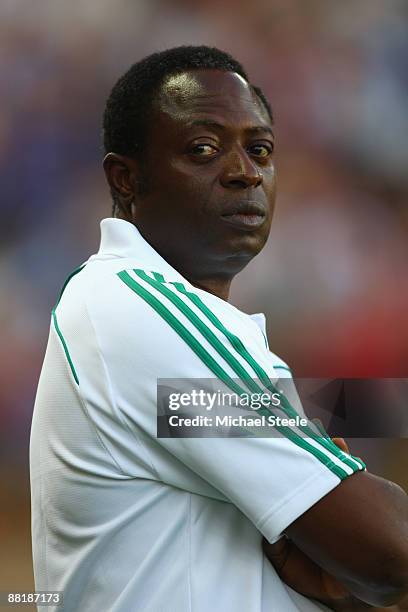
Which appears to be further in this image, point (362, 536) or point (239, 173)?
point (239, 173)

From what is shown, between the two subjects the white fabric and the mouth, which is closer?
the white fabric

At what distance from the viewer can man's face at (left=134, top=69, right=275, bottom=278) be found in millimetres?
851

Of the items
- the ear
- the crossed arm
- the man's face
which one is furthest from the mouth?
the crossed arm

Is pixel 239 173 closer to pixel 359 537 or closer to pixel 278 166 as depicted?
pixel 359 537

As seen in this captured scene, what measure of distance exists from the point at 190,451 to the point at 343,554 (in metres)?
0.14

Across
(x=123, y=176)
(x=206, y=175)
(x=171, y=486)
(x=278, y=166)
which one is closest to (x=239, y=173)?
(x=206, y=175)

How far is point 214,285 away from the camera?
35.9 inches

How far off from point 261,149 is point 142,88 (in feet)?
0.50

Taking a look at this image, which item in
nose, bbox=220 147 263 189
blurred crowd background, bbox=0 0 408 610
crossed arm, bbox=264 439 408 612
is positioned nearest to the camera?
crossed arm, bbox=264 439 408 612

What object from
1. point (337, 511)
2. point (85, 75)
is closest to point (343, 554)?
point (337, 511)

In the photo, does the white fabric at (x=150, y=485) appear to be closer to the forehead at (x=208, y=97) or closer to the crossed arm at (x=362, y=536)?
the crossed arm at (x=362, y=536)

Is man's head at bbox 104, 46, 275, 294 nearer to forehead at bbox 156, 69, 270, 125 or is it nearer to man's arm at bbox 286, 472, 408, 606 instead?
forehead at bbox 156, 69, 270, 125

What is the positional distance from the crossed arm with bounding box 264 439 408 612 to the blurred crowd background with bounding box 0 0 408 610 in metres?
2.21

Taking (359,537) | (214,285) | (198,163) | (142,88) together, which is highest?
(142,88)
